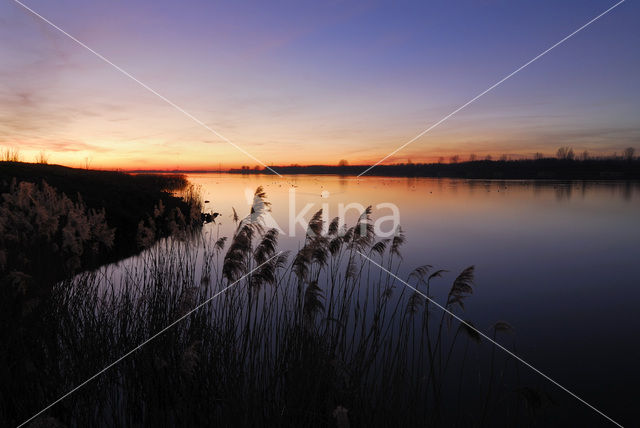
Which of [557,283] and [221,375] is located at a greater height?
[221,375]

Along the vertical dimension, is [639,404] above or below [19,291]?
below

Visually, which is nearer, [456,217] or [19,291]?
[19,291]

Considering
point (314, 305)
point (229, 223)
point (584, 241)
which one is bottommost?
point (584, 241)

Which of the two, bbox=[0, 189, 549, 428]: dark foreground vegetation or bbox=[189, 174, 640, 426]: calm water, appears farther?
bbox=[189, 174, 640, 426]: calm water

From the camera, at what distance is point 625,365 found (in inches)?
319

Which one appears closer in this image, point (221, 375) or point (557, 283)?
point (221, 375)

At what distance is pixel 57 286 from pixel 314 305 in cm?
431

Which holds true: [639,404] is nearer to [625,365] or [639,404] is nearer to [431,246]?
[625,365]

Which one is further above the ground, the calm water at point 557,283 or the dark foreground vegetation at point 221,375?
the dark foreground vegetation at point 221,375

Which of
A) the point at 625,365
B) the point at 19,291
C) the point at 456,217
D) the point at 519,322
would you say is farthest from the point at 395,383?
the point at 456,217

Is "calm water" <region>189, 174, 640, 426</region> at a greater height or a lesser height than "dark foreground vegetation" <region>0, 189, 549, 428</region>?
lesser

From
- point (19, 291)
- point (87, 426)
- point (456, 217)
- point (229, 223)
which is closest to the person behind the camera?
point (87, 426)

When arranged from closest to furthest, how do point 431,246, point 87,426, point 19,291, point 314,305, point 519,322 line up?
point 87,426 → point 314,305 → point 19,291 → point 519,322 → point 431,246

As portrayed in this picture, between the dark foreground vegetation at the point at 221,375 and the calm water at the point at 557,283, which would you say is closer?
the dark foreground vegetation at the point at 221,375
